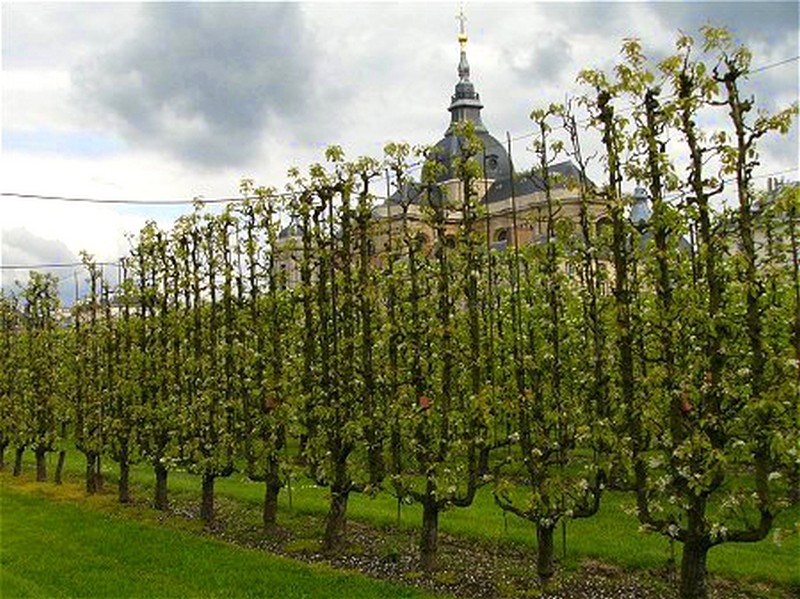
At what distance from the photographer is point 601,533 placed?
15188 millimetres

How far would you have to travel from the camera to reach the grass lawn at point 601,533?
504 inches

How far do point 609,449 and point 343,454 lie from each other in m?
5.23

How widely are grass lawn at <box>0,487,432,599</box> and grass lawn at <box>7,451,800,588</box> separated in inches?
83.1

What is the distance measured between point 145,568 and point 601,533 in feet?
25.7

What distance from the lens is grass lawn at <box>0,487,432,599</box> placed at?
472 inches

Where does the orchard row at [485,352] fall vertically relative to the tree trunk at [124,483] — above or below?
above

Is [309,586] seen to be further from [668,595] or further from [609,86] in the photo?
[609,86]

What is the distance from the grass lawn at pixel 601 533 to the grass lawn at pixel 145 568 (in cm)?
211

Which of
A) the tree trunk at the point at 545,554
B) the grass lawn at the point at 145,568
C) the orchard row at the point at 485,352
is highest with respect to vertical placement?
the orchard row at the point at 485,352

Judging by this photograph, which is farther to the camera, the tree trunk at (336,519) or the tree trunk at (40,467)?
the tree trunk at (40,467)

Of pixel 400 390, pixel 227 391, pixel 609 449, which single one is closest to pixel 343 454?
pixel 400 390

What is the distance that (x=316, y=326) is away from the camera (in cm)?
1658

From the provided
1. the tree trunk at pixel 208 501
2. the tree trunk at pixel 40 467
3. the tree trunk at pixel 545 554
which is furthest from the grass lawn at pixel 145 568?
the tree trunk at pixel 40 467

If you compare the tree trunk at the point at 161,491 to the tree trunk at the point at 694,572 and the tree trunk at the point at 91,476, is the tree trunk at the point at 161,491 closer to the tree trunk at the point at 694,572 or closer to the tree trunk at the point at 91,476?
the tree trunk at the point at 91,476
